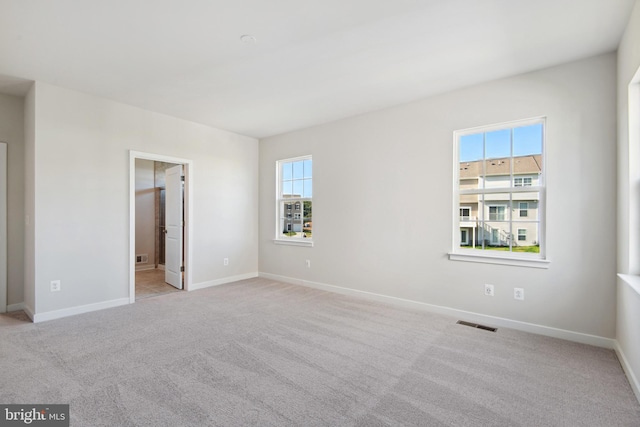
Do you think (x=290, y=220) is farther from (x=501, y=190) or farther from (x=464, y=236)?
(x=501, y=190)

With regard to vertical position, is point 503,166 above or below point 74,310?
above

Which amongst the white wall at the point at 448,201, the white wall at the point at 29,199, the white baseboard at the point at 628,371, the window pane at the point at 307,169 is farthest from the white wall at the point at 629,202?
the white wall at the point at 29,199

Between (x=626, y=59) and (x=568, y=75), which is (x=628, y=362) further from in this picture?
(x=568, y=75)

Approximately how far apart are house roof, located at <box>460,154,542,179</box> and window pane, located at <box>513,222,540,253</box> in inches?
22.0

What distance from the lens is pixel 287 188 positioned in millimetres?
5531

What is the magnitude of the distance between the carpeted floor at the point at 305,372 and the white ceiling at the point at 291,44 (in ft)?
8.73

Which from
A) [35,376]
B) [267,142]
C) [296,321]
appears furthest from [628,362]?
[267,142]

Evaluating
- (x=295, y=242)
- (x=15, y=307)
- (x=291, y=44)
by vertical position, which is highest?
(x=291, y=44)

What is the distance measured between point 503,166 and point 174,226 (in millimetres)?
4840

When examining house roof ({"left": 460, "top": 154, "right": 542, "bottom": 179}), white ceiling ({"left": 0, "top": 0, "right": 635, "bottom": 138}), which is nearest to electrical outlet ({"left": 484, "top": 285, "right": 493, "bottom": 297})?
house roof ({"left": 460, "top": 154, "right": 542, "bottom": 179})

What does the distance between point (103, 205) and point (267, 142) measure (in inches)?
112

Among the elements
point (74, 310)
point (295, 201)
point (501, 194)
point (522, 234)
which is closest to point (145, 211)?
point (74, 310)

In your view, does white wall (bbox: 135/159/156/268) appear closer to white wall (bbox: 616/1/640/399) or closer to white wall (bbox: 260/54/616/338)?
white wall (bbox: 260/54/616/338)

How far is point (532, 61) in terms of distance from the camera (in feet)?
9.46
